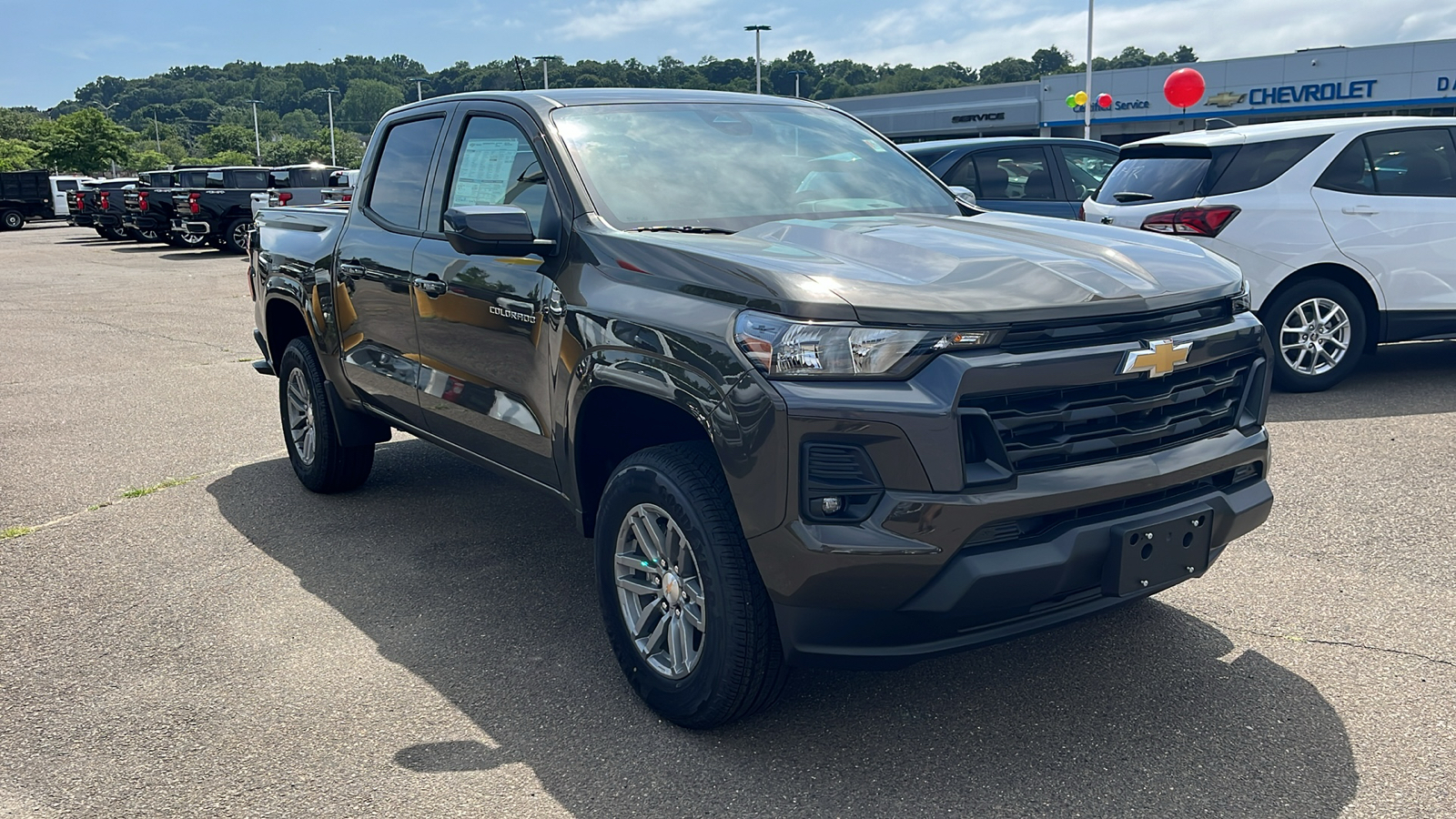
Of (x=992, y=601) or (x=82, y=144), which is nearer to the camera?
(x=992, y=601)

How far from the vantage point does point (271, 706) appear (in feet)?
12.0

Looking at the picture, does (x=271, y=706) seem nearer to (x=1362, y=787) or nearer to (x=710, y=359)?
(x=710, y=359)

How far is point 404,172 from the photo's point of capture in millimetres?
5027

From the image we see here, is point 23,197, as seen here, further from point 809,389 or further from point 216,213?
point 809,389

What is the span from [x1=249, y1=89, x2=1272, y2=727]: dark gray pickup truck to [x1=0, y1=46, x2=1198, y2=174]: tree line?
3.76ft

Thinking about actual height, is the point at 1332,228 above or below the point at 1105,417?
above

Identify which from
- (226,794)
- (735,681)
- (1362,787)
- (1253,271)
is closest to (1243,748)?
(1362,787)

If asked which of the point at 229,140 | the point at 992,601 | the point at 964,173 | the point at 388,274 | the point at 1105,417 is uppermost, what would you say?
the point at 229,140

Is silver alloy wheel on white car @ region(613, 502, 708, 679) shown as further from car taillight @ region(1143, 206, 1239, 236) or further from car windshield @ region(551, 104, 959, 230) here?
car taillight @ region(1143, 206, 1239, 236)

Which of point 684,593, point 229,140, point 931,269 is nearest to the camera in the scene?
point 931,269

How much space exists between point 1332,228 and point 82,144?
72526mm

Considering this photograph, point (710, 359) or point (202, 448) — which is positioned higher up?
point (710, 359)

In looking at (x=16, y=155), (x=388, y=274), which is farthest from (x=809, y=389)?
(x=16, y=155)

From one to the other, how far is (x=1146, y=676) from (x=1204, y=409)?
0.89 meters
